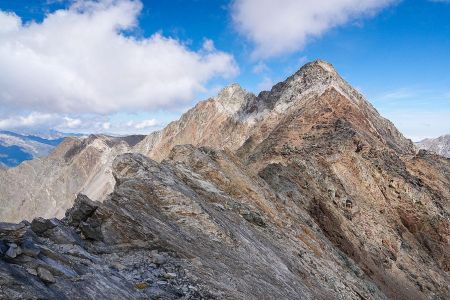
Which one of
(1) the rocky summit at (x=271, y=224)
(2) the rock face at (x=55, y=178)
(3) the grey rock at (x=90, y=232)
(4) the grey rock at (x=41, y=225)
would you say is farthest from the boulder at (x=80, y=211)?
(2) the rock face at (x=55, y=178)

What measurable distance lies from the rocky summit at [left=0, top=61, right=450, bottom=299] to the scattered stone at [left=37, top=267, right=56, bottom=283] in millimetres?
39

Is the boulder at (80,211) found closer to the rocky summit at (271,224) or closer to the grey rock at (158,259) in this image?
the rocky summit at (271,224)

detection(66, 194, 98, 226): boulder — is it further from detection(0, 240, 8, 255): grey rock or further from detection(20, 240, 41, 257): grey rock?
detection(0, 240, 8, 255): grey rock

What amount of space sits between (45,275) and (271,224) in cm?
2050

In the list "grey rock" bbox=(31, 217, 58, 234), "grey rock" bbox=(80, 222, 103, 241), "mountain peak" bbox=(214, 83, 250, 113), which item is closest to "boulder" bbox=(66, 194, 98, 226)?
"grey rock" bbox=(80, 222, 103, 241)

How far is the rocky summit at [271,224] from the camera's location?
1421 cm

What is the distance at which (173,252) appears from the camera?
691 inches

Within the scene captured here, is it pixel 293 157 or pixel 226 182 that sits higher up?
pixel 293 157

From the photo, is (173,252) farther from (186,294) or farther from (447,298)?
(447,298)

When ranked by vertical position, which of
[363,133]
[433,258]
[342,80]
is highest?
[342,80]

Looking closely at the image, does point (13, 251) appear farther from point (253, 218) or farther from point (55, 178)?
point (55, 178)

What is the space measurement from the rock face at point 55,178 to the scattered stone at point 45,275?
131 meters

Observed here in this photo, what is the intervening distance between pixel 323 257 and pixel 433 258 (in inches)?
1005

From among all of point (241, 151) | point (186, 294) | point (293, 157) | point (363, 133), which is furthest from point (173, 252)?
point (241, 151)
